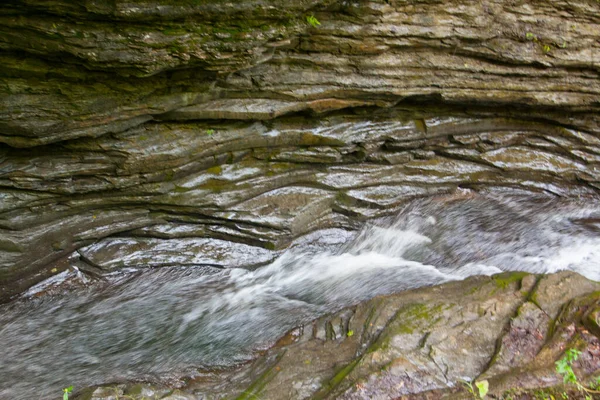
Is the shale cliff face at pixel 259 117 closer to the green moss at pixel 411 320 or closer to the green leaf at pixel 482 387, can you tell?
the green moss at pixel 411 320

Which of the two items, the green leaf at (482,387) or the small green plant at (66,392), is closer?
the green leaf at (482,387)

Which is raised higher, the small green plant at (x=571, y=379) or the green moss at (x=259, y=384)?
the small green plant at (x=571, y=379)

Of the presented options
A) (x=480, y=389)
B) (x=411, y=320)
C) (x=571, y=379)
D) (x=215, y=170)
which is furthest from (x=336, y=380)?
(x=215, y=170)

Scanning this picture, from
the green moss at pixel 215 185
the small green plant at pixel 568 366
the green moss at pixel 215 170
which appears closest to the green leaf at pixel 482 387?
the small green plant at pixel 568 366

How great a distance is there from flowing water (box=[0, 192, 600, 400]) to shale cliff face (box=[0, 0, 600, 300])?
31cm

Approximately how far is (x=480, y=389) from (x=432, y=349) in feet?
2.62

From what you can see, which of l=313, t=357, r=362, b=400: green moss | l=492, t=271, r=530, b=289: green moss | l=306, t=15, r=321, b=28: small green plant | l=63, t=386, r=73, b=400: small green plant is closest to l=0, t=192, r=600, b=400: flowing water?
l=63, t=386, r=73, b=400: small green plant

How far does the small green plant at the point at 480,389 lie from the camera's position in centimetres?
395

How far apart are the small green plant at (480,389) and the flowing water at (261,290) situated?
2133 millimetres

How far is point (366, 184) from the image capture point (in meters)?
7.71

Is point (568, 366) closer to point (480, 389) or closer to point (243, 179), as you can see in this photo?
point (480, 389)

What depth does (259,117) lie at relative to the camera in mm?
6582

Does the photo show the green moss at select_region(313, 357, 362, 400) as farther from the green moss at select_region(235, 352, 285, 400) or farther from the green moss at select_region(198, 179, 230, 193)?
the green moss at select_region(198, 179, 230, 193)

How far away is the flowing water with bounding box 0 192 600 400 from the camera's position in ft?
17.9
